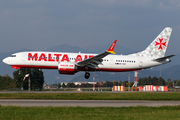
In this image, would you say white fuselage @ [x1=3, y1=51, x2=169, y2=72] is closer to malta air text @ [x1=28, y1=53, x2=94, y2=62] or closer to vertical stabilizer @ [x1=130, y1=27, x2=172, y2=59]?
malta air text @ [x1=28, y1=53, x2=94, y2=62]

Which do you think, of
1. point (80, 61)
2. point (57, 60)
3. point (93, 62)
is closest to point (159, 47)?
point (93, 62)

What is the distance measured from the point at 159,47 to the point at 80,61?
52.9ft

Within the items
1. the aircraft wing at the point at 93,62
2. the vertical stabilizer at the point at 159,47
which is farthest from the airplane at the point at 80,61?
the vertical stabilizer at the point at 159,47

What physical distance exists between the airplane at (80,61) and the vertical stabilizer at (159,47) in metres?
0.35

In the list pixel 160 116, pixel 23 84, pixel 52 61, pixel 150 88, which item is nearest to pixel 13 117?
pixel 160 116

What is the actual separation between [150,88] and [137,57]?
1372 centimetres

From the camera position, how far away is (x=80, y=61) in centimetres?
3975

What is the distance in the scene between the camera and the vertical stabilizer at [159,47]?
152ft

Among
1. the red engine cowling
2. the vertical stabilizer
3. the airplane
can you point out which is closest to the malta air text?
the airplane

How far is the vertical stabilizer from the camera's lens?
46250 millimetres

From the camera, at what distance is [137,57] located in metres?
44.5

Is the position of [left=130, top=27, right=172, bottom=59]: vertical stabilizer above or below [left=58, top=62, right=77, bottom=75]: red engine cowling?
above

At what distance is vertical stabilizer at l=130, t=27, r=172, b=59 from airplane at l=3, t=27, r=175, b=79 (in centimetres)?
35

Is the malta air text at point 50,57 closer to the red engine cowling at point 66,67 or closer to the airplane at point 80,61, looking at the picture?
the airplane at point 80,61
